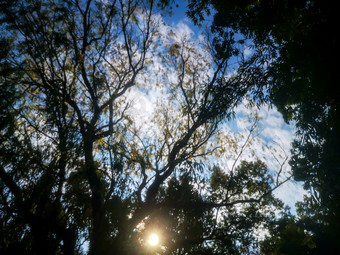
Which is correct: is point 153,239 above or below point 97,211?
below

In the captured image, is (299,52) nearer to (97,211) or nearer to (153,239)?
(97,211)

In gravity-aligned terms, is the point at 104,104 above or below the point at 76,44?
below

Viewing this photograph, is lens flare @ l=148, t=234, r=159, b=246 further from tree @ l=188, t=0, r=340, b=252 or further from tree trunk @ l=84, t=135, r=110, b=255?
tree @ l=188, t=0, r=340, b=252

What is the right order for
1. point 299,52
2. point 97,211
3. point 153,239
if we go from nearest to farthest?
point 299,52
point 97,211
point 153,239

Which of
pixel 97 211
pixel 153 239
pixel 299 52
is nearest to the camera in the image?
pixel 299 52

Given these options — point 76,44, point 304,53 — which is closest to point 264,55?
point 304,53

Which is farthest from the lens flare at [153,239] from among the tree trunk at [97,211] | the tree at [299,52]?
the tree at [299,52]

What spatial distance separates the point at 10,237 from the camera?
16.9ft

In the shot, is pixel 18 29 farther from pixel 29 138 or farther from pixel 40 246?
pixel 40 246

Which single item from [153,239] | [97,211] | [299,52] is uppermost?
[299,52]

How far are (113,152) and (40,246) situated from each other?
3.89 metres

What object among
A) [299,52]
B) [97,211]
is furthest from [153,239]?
[299,52]

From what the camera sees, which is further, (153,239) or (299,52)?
(153,239)

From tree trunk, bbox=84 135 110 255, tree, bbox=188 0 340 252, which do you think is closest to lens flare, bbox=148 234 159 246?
tree trunk, bbox=84 135 110 255
